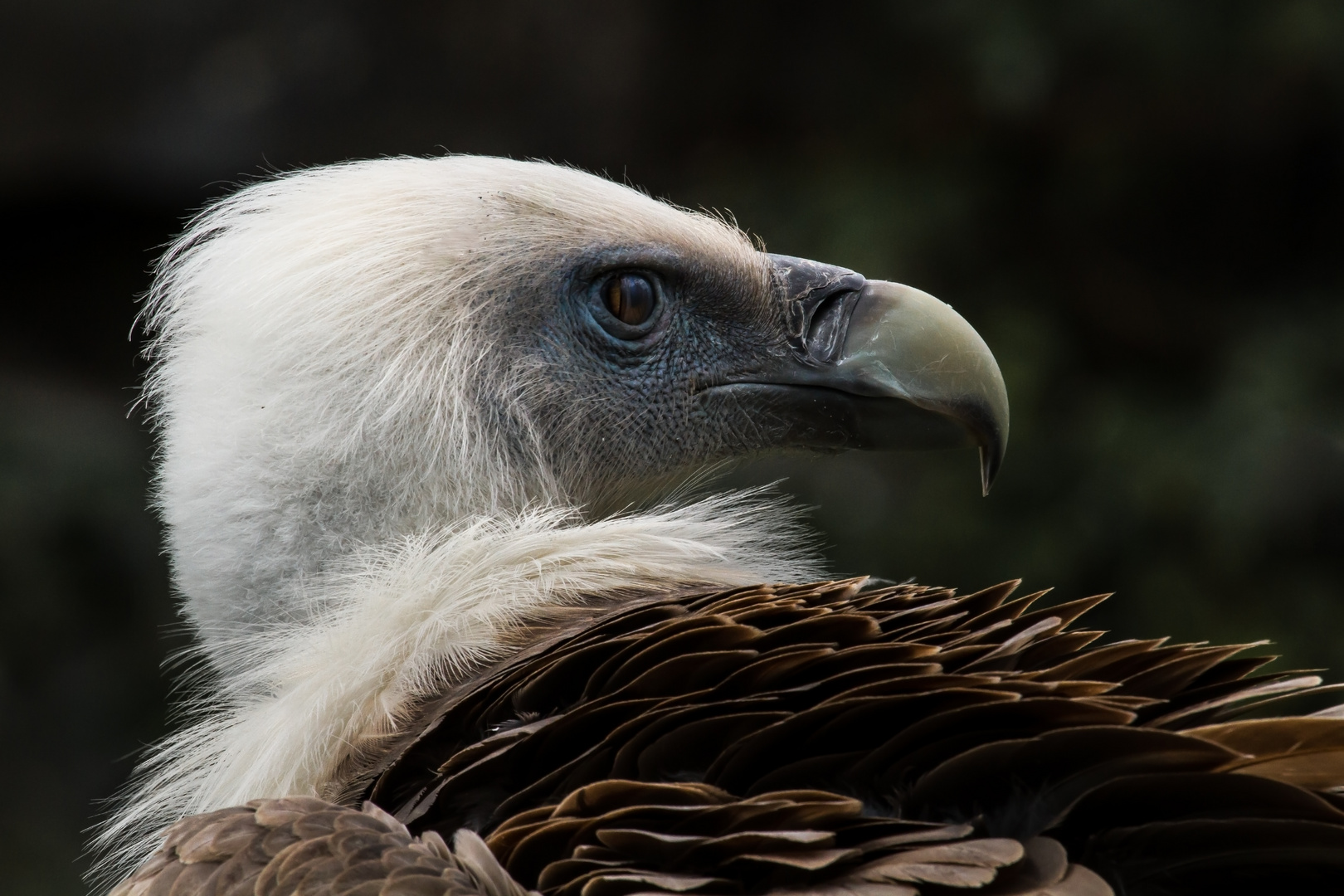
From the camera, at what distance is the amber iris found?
2475 millimetres

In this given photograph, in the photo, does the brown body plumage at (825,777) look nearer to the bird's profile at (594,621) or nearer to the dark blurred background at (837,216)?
the bird's profile at (594,621)

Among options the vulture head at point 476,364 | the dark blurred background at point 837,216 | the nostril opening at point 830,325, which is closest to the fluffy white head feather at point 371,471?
the vulture head at point 476,364

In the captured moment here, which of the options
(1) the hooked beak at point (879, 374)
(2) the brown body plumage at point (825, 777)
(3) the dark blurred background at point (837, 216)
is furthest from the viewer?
(3) the dark blurred background at point (837, 216)

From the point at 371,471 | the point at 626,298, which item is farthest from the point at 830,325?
the point at 371,471

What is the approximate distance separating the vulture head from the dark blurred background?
2.81m

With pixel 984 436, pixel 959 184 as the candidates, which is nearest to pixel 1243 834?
pixel 984 436

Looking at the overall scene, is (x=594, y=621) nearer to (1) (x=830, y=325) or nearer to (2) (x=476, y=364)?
(2) (x=476, y=364)

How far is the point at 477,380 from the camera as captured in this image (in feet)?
7.73

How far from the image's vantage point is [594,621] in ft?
5.88

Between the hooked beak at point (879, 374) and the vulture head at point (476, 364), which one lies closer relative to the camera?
the vulture head at point (476, 364)

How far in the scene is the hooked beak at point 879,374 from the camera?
7.70ft

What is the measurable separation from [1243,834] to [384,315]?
155 centimetres

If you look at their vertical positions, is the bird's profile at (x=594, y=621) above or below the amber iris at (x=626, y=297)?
below

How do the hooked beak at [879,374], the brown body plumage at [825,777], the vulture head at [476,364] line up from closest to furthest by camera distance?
the brown body plumage at [825,777] < the vulture head at [476,364] < the hooked beak at [879,374]
